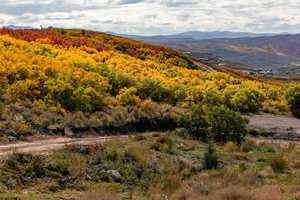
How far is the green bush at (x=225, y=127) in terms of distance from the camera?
16344 millimetres

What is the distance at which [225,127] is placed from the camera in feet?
A: 53.7

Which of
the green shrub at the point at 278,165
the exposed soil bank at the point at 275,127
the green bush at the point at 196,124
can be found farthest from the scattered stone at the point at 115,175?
the exposed soil bank at the point at 275,127

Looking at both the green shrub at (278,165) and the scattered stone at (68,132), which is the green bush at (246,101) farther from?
the scattered stone at (68,132)

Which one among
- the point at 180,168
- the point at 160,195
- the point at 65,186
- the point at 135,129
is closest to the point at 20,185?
the point at 65,186

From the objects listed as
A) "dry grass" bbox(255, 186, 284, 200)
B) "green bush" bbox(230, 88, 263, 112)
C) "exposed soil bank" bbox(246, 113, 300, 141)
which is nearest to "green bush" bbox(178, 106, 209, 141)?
"exposed soil bank" bbox(246, 113, 300, 141)

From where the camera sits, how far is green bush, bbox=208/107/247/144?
1634 centimetres

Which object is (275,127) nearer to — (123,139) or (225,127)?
(225,127)

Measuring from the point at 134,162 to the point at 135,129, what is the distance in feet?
26.3

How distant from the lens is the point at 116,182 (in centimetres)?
878

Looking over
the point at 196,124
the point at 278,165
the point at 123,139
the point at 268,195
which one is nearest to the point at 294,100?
the point at 196,124

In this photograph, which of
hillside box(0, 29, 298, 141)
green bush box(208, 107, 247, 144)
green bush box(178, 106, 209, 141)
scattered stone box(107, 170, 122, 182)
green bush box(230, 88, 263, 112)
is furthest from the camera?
green bush box(230, 88, 263, 112)

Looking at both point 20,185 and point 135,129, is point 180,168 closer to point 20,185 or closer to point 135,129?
point 20,185

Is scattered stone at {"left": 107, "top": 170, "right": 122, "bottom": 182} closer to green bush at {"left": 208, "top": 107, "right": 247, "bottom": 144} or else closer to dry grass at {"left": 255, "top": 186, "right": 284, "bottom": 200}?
dry grass at {"left": 255, "top": 186, "right": 284, "bottom": 200}

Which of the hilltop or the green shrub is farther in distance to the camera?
the green shrub
